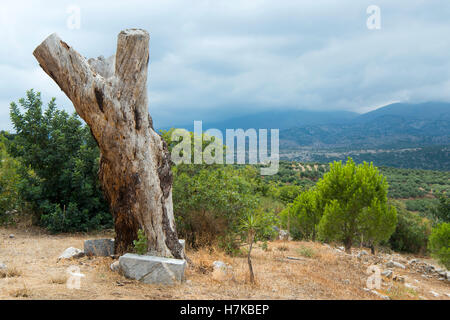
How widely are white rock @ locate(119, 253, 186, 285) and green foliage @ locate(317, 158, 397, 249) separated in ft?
26.6

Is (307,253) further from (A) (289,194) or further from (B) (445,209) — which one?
(B) (445,209)

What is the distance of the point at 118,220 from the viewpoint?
23.9 ft

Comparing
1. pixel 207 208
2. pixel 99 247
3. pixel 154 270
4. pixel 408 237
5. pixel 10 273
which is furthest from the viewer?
pixel 408 237

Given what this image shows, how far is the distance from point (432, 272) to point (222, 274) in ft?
34.5

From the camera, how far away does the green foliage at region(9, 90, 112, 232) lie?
39.5ft

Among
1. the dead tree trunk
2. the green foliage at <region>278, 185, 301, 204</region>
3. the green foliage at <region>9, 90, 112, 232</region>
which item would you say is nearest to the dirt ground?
the dead tree trunk

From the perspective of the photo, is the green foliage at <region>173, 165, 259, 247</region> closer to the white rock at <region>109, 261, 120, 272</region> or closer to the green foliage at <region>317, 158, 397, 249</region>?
the white rock at <region>109, 261, 120, 272</region>

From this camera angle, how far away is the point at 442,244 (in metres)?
12.9

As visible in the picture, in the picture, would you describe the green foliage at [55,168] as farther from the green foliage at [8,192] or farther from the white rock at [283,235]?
the white rock at [283,235]

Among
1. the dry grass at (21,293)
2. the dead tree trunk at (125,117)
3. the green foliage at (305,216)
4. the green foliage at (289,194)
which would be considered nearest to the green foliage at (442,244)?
the green foliage at (305,216)

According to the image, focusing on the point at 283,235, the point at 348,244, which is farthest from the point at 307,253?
the point at 283,235

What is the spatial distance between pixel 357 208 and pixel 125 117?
948 centimetres
